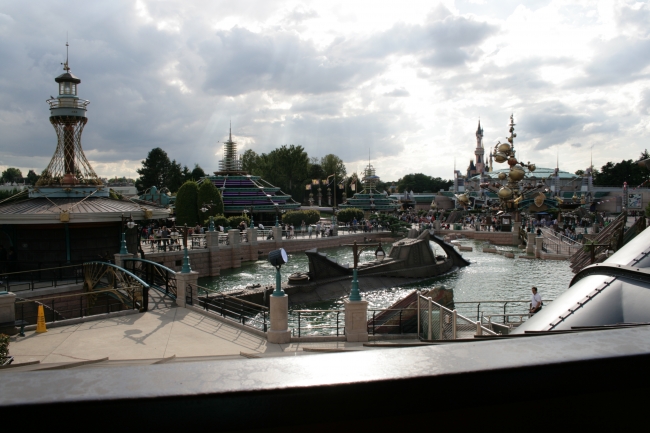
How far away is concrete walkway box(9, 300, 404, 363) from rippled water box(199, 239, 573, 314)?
7.76 m

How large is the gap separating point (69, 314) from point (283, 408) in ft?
64.4

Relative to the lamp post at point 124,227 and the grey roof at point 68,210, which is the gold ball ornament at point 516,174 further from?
the lamp post at point 124,227

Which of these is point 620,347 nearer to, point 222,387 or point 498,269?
point 222,387

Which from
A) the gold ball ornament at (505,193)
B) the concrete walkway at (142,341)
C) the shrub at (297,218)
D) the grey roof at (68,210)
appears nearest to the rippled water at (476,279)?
the concrete walkway at (142,341)

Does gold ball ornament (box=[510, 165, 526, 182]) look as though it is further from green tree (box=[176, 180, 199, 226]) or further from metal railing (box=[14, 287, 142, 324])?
metal railing (box=[14, 287, 142, 324])

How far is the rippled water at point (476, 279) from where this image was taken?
24.4 meters

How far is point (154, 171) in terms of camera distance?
81062mm

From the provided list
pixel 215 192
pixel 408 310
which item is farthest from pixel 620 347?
pixel 215 192

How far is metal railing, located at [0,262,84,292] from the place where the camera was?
18922 millimetres

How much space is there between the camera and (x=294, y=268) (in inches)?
1323

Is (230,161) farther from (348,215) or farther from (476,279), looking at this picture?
(476,279)

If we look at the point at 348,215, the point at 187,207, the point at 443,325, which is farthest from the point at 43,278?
the point at 348,215

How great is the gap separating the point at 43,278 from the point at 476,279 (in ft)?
74.7

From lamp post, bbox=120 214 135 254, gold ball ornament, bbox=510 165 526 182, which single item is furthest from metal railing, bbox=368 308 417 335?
gold ball ornament, bbox=510 165 526 182
